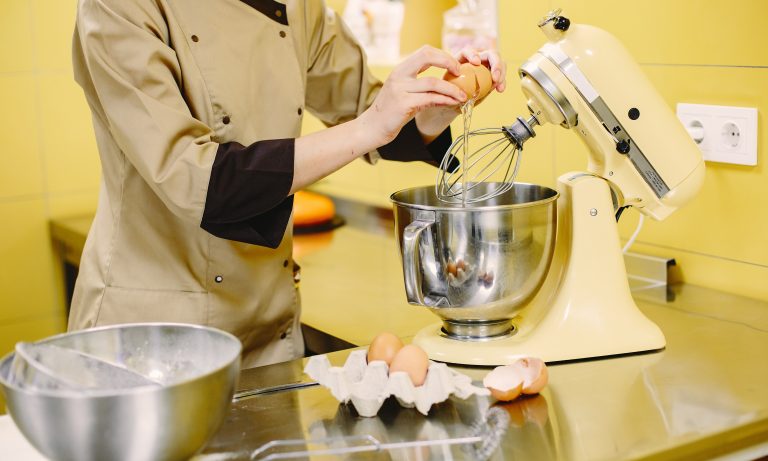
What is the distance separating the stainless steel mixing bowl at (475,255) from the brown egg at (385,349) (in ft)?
0.29

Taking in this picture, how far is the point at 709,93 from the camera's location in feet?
4.94

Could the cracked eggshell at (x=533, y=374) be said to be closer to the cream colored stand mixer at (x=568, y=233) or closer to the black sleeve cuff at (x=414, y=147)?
the cream colored stand mixer at (x=568, y=233)

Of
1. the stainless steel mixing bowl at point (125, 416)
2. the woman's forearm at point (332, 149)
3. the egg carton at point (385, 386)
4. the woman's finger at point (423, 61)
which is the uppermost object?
the woman's finger at point (423, 61)

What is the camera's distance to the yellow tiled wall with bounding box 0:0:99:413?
2430mm

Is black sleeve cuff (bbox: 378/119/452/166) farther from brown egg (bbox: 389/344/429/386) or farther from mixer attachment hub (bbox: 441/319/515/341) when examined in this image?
brown egg (bbox: 389/344/429/386)

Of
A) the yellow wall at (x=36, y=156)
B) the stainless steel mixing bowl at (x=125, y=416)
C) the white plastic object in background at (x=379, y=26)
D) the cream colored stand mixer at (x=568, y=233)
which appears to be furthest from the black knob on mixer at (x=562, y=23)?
the yellow wall at (x=36, y=156)

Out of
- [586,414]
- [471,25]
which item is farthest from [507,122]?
[586,414]

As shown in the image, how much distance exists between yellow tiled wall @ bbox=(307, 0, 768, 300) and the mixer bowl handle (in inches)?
22.6

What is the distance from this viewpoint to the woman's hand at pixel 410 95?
3.86ft

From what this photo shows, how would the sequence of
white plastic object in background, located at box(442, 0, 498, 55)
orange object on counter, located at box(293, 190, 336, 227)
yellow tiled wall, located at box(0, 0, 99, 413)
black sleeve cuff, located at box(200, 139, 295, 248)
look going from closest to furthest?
black sleeve cuff, located at box(200, 139, 295, 248)
white plastic object in background, located at box(442, 0, 498, 55)
orange object on counter, located at box(293, 190, 336, 227)
yellow tiled wall, located at box(0, 0, 99, 413)

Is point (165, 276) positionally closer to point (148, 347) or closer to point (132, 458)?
point (148, 347)

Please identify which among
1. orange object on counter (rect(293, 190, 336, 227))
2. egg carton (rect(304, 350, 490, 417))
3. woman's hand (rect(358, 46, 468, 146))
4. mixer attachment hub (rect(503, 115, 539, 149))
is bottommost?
orange object on counter (rect(293, 190, 336, 227))

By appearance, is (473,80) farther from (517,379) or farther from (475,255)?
(517,379)

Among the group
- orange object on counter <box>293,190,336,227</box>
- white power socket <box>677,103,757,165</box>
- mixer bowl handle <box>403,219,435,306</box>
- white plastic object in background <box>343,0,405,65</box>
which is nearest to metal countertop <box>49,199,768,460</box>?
mixer bowl handle <box>403,219,435,306</box>
